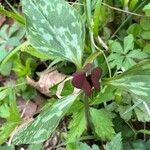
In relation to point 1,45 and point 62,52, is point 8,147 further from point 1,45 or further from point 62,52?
point 1,45

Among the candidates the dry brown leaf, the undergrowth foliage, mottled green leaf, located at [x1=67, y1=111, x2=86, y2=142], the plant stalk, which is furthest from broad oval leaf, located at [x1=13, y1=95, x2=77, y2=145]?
the dry brown leaf

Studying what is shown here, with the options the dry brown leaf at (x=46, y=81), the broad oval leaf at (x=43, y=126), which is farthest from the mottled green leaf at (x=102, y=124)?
the dry brown leaf at (x=46, y=81)

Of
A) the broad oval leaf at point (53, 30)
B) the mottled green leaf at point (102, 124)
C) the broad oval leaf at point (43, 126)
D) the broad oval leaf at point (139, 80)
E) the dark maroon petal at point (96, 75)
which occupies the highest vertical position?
the broad oval leaf at point (53, 30)

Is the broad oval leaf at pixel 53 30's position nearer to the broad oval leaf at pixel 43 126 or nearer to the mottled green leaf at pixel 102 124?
the broad oval leaf at pixel 43 126

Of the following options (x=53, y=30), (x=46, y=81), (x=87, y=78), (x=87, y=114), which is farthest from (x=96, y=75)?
(x=46, y=81)

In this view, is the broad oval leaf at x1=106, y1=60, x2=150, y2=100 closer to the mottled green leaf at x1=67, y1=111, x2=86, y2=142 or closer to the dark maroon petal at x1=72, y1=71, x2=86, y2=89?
the dark maroon petal at x1=72, y1=71, x2=86, y2=89

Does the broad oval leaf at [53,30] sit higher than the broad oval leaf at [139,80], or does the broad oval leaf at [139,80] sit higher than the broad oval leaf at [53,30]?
the broad oval leaf at [53,30]

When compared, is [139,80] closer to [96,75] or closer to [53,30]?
[96,75]
